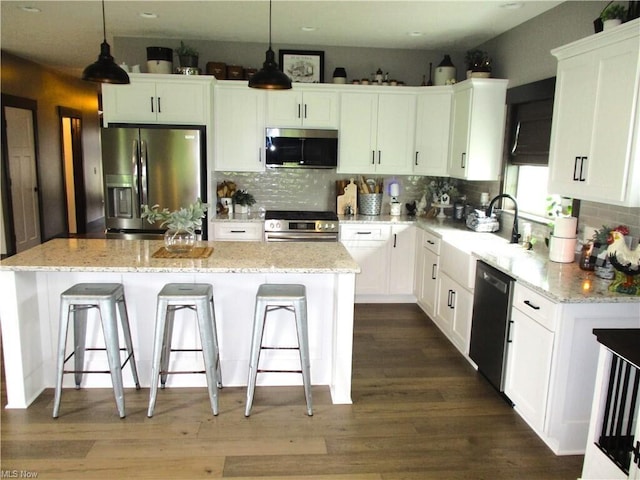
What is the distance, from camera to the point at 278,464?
2.43m

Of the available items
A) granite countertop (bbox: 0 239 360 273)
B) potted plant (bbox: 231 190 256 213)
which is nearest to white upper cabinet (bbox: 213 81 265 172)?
potted plant (bbox: 231 190 256 213)

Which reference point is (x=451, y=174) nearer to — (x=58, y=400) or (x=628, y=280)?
(x=628, y=280)

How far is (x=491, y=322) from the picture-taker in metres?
3.18

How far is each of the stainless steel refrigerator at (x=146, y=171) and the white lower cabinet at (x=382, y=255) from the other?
63.1 inches

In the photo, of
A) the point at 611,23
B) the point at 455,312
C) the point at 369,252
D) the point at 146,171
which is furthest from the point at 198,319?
the point at 611,23

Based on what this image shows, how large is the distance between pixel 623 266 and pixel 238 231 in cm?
339

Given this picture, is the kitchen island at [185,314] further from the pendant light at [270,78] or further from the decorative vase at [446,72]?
the decorative vase at [446,72]

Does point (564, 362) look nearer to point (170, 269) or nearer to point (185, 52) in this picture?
point (170, 269)

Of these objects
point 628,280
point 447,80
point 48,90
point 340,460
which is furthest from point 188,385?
point 48,90

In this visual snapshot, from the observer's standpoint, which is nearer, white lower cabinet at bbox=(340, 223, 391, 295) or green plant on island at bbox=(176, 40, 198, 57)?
green plant on island at bbox=(176, 40, 198, 57)

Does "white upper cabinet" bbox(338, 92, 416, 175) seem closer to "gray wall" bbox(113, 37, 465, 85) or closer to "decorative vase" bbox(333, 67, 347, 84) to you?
"decorative vase" bbox(333, 67, 347, 84)

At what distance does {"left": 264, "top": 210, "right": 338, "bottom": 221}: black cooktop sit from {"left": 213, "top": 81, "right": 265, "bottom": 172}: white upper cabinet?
0.50 meters

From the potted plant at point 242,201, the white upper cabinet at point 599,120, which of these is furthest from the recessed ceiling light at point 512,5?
the potted plant at point 242,201

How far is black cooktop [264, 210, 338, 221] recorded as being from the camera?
191 inches
